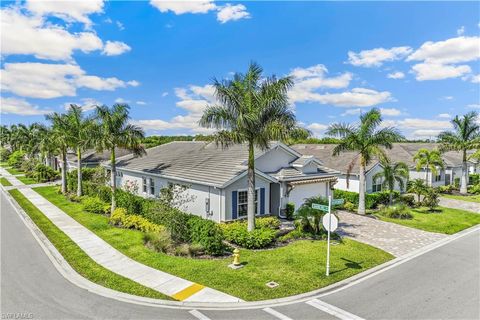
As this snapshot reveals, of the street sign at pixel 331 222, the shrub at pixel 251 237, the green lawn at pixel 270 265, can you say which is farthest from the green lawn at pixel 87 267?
the street sign at pixel 331 222

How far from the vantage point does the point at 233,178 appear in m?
19.4

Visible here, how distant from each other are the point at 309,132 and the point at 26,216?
21.9m

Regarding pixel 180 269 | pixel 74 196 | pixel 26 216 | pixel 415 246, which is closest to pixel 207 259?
pixel 180 269

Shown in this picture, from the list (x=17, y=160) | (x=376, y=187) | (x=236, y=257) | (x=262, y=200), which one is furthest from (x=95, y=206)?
(x=17, y=160)

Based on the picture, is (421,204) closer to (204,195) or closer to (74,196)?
(204,195)

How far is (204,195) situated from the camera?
20891 mm

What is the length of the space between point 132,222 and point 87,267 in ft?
21.9

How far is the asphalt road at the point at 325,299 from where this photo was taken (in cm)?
956

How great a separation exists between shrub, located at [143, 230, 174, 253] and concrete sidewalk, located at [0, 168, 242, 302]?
1.44m

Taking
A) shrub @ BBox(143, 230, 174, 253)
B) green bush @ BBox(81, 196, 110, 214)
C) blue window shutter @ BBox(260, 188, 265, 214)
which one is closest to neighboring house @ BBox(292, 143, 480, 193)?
blue window shutter @ BBox(260, 188, 265, 214)

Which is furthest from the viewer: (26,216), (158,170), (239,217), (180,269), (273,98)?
(158,170)

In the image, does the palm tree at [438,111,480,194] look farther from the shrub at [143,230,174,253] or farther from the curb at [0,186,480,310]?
the shrub at [143,230,174,253]

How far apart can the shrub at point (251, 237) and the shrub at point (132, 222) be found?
12.8 feet

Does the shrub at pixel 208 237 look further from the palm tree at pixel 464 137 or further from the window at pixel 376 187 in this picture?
the palm tree at pixel 464 137
